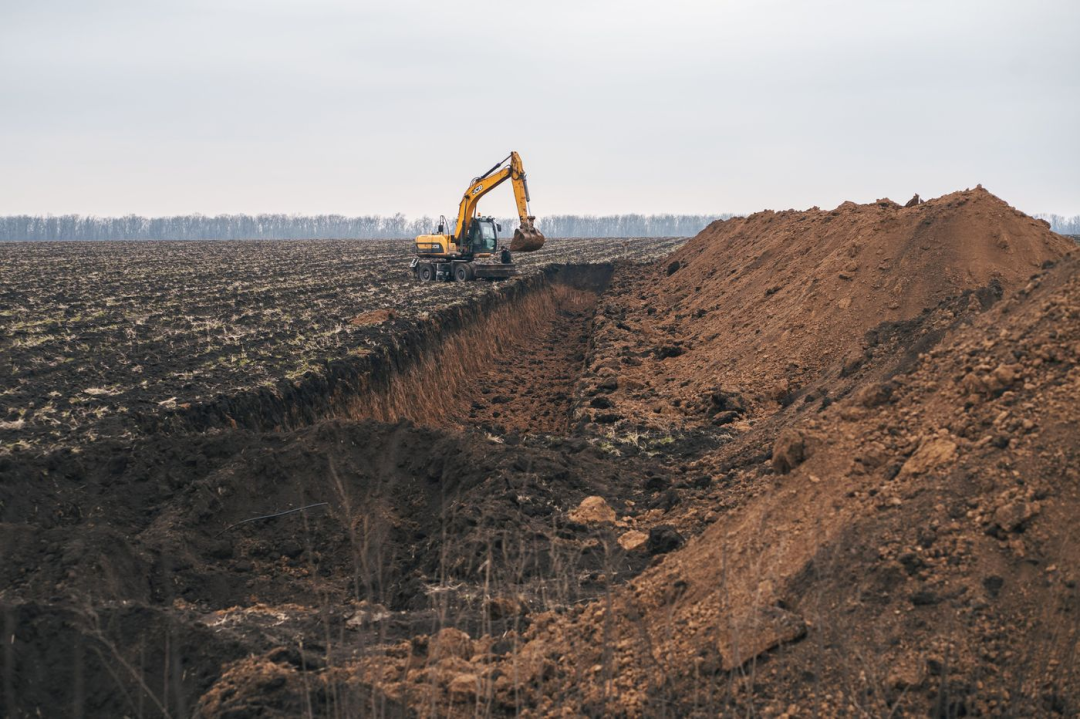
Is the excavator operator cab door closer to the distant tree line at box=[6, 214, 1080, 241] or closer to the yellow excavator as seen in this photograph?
the yellow excavator

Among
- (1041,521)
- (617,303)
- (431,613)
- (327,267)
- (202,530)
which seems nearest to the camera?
(1041,521)

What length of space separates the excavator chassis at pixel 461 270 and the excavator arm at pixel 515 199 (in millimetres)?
724

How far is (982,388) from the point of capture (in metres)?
6.75

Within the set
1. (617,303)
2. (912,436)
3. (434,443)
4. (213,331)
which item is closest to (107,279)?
(213,331)

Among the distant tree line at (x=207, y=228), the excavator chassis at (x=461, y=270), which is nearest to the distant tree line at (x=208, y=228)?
the distant tree line at (x=207, y=228)

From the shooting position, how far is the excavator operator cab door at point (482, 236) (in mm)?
28391

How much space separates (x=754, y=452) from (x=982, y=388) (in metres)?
2.89

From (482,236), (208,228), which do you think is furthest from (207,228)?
(482,236)

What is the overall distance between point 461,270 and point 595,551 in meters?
21.3

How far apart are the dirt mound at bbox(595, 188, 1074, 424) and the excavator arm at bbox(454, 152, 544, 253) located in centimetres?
610

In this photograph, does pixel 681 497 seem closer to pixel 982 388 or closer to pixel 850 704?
pixel 982 388

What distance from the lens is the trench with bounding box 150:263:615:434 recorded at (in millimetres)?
12062

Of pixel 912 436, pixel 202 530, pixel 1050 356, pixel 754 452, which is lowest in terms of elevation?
pixel 202 530

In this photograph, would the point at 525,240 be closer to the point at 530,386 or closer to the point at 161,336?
Result: the point at 530,386
